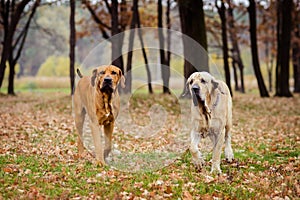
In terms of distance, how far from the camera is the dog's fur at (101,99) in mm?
7750

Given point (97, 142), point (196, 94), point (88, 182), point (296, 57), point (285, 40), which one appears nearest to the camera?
point (88, 182)

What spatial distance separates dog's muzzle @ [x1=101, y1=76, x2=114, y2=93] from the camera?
7.61 metres

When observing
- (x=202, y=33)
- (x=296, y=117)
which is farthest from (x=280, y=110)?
(x=202, y=33)

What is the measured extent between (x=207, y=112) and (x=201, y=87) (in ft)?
1.59

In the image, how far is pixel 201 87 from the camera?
24.1ft

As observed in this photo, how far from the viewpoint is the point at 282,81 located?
92.4 feet

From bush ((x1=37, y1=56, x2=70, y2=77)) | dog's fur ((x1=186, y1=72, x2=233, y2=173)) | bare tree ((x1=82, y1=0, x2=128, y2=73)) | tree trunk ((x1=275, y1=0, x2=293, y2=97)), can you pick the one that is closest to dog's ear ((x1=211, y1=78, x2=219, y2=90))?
dog's fur ((x1=186, y1=72, x2=233, y2=173))

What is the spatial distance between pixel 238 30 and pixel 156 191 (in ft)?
113

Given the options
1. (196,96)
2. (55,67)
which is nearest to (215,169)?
(196,96)

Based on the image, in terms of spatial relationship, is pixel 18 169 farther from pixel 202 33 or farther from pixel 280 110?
pixel 280 110

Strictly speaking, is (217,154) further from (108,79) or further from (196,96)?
(108,79)

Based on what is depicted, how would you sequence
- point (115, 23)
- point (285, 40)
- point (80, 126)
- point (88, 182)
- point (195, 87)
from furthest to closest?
1. point (285, 40)
2. point (115, 23)
3. point (80, 126)
4. point (195, 87)
5. point (88, 182)

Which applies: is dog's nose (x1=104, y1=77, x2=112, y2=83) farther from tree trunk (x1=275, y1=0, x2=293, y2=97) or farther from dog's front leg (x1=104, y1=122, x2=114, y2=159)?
tree trunk (x1=275, y1=0, x2=293, y2=97)

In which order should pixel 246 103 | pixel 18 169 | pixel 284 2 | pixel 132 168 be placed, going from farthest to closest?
pixel 284 2
pixel 246 103
pixel 132 168
pixel 18 169
